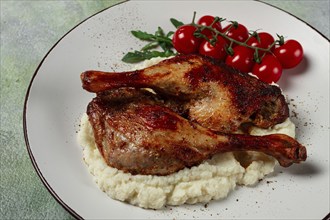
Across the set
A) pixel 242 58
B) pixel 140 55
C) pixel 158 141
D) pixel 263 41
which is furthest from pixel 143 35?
pixel 158 141

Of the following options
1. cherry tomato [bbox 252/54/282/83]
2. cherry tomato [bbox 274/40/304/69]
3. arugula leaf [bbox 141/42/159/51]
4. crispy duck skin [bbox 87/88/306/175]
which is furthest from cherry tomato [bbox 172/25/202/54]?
crispy duck skin [bbox 87/88/306/175]

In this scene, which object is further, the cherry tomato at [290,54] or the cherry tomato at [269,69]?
the cherry tomato at [290,54]

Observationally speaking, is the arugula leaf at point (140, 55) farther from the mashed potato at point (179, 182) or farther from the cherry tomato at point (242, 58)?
the mashed potato at point (179, 182)

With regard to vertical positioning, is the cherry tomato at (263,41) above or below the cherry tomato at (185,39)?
above

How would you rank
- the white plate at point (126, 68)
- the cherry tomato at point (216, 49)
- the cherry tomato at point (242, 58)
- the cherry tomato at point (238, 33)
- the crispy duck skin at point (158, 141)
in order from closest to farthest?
the crispy duck skin at point (158, 141), the white plate at point (126, 68), the cherry tomato at point (242, 58), the cherry tomato at point (216, 49), the cherry tomato at point (238, 33)

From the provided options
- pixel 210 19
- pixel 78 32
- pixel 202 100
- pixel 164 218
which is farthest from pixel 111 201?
pixel 210 19

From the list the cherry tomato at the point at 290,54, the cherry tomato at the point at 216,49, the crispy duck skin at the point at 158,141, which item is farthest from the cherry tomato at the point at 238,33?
the crispy duck skin at the point at 158,141

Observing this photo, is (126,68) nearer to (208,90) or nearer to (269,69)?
(208,90)
